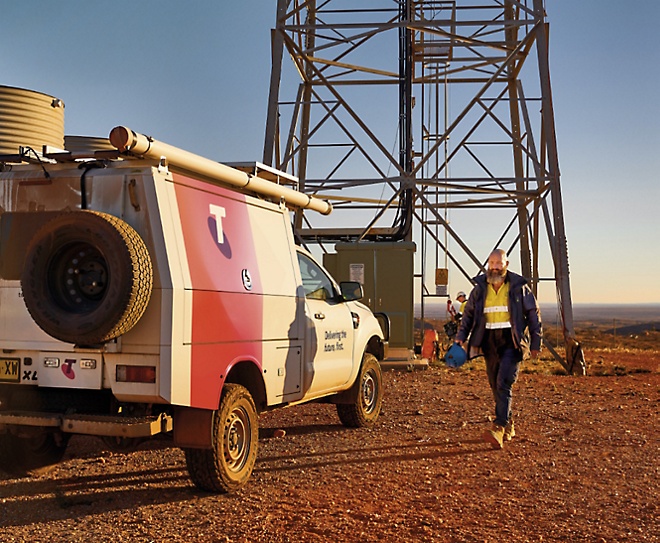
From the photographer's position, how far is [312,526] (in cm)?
602

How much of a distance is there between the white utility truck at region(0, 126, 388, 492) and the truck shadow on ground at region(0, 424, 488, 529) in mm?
276

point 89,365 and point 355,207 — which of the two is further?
point 355,207

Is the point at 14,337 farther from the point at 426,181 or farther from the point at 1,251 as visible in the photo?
the point at 426,181

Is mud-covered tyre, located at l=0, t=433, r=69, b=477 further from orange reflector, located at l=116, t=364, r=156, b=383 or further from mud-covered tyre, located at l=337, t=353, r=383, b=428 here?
mud-covered tyre, located at l=337, t=353, r=383, b=428

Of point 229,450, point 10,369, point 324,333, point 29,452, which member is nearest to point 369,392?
point 324,333

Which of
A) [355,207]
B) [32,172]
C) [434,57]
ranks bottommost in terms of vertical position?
[32,172]

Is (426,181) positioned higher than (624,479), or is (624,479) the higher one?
(426,181)

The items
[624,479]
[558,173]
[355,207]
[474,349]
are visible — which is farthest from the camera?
[355,207]

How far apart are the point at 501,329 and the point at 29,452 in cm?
473

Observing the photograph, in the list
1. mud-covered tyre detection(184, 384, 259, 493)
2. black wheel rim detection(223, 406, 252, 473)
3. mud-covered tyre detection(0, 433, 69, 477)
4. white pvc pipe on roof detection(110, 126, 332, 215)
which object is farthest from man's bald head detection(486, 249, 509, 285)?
mud-covered tyre detection(0, 433, 69, 477)

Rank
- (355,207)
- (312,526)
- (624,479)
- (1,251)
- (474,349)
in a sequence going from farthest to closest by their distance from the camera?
(355,207) → (474,349) → (624,479) → (1,251) → (312,526)

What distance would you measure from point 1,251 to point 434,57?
1647 cm

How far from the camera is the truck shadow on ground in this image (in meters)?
6.54

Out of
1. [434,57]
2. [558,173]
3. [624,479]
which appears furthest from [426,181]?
[624,479]
